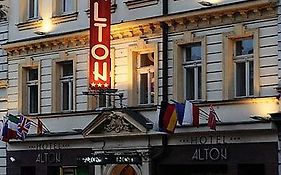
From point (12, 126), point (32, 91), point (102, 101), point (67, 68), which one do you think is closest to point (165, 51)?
point (102, 101)

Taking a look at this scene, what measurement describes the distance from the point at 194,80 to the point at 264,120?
12.0ft

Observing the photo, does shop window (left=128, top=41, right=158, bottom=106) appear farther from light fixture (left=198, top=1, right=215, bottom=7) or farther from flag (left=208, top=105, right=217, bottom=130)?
flag (left=208, top=105, right=217, bottom=130)

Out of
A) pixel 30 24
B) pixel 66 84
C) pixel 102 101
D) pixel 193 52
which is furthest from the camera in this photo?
pixel 30 24

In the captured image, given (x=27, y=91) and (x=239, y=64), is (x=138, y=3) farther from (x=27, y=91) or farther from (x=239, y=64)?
(x=27, y=91)

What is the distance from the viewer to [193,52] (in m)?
28.9

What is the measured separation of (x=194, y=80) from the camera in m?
28.8

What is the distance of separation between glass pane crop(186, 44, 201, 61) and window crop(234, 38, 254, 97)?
1.50 meters

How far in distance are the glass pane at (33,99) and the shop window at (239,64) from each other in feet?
31.9

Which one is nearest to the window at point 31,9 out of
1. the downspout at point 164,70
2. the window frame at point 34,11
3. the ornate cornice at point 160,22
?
the window frame at point 34,11

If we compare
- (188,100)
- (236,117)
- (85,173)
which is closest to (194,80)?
(188,100)

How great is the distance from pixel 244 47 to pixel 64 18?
338 inches

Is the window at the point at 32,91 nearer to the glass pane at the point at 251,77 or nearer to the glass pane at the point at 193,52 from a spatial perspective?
the glass pane at the point at 193,52

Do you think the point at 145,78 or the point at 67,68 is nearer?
the point at 145,78

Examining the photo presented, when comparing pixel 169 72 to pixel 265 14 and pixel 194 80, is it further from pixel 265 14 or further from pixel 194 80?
pixel 265 14
